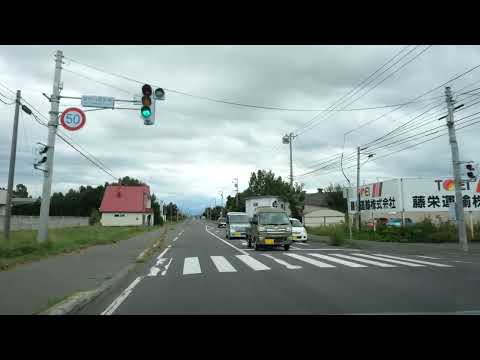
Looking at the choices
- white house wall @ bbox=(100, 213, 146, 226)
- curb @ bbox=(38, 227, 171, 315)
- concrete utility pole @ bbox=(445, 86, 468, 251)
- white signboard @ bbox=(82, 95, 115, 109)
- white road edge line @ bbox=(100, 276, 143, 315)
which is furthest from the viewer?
white house wall @ bbox=(100, 213, 146, 226)

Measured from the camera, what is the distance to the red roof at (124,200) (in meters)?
65.9

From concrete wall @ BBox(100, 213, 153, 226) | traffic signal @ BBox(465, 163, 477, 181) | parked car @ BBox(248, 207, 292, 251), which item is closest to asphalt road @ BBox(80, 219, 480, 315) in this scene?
parked car @ BBox(248, 207, 292, 251)

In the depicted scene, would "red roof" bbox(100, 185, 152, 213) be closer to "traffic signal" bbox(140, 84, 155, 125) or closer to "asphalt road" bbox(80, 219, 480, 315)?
"asphalt road" bbox(80, 219, 480, 315)

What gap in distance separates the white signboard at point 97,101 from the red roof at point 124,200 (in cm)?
5388

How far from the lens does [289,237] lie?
746 inches

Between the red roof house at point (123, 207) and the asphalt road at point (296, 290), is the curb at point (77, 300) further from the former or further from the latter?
the red roof house at point (123, 207)

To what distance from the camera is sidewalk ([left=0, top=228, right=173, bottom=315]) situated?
6.43m

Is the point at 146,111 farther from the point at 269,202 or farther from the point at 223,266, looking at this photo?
the point at 269,202

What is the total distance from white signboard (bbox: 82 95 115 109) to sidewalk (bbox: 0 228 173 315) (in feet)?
17.8

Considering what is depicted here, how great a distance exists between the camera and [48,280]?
881 cm

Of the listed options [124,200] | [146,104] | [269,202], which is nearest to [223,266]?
[146,104]
